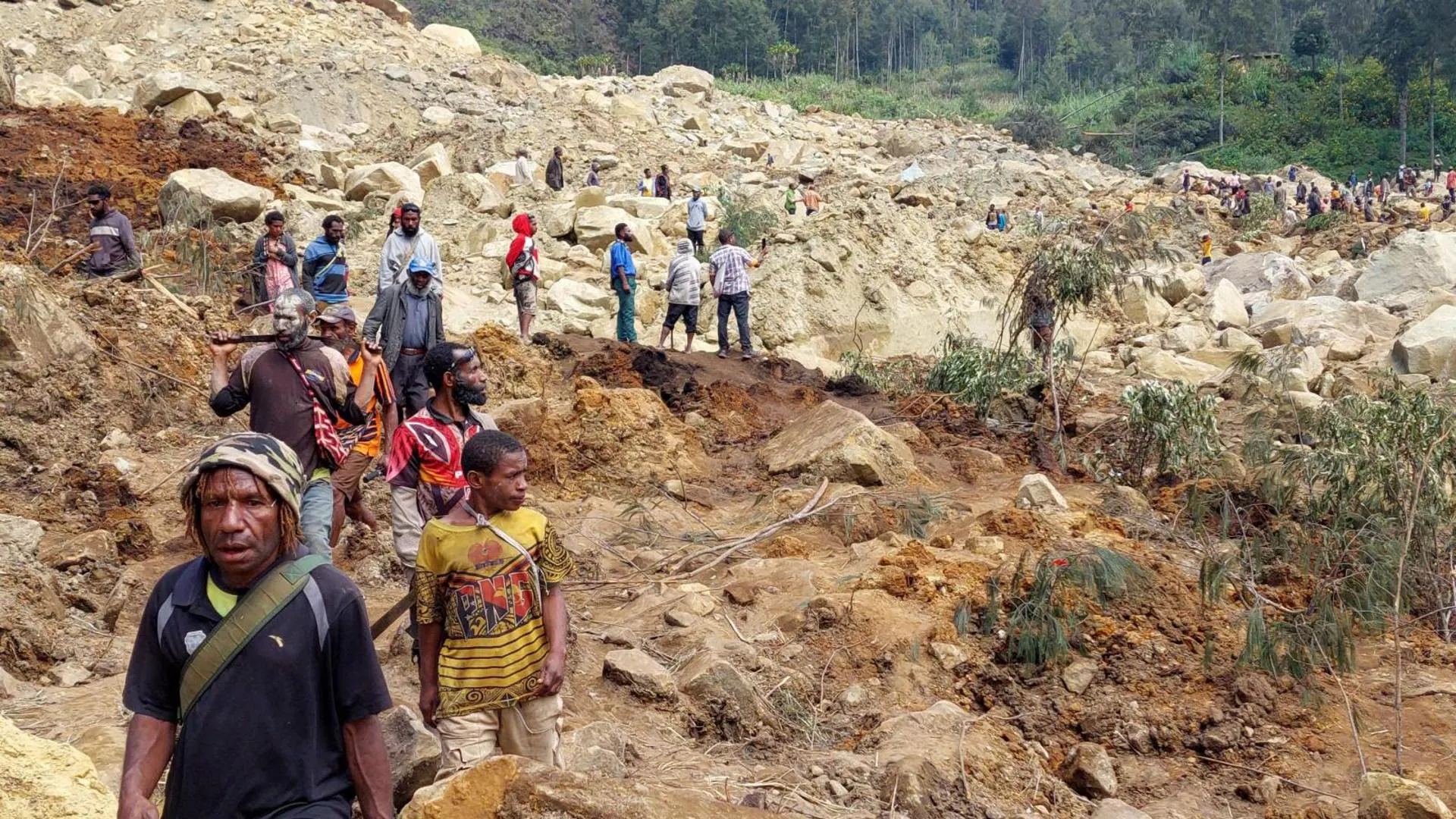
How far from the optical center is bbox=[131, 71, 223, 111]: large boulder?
19.1m

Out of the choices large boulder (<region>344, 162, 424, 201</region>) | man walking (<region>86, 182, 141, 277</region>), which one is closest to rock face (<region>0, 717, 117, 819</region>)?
man walking (<region>86, 182, 141, 277</region>)

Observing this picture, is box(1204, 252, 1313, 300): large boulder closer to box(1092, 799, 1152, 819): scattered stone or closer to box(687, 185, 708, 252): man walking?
box(687, 185, 708, 252): man walking

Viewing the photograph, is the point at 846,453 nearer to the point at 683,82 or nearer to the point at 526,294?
the point at 526,294

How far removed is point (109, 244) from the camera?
8.98m

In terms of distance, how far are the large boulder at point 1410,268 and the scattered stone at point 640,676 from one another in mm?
14343

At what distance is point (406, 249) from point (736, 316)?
14.6 ft

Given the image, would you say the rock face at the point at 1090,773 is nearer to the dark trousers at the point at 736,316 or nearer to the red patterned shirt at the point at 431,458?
the red patterned shirt at the point at 431,458

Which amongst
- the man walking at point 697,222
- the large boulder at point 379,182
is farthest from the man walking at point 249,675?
the large boulder at point 379,182

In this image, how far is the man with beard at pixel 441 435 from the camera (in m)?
3.74

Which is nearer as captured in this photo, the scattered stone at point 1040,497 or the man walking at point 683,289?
the scattered stone at point 1040,497

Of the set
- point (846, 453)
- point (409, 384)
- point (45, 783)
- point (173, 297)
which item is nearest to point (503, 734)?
point (45, 783)

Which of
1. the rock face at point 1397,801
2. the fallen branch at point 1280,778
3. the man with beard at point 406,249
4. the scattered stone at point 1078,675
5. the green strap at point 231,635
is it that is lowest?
the fallen branch at point 1280,778

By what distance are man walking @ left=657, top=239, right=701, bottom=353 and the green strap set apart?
31.2 ft

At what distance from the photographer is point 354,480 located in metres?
4.82
